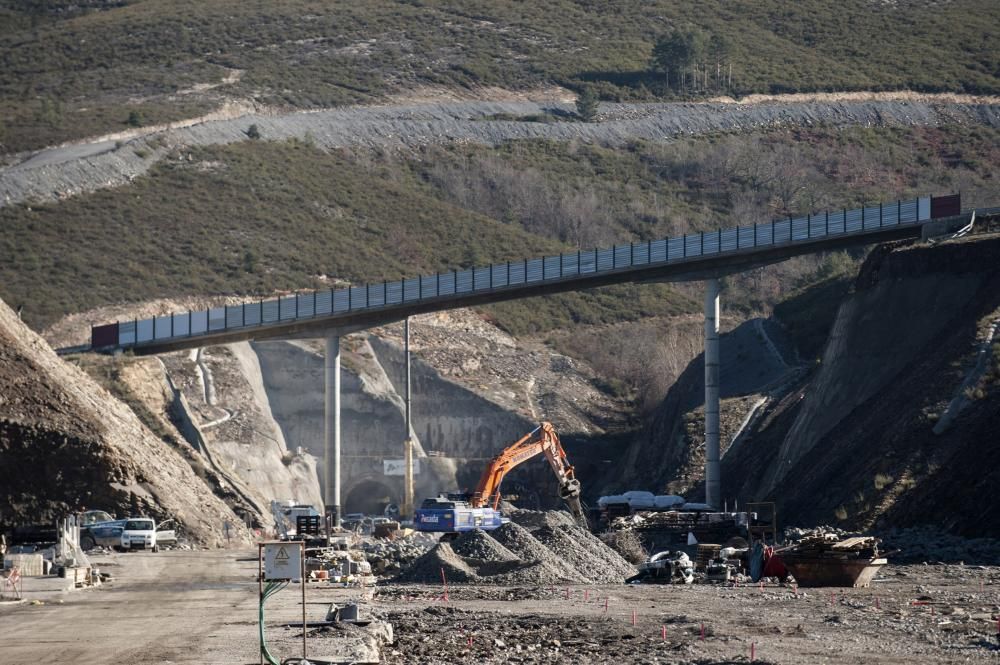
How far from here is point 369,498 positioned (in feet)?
314

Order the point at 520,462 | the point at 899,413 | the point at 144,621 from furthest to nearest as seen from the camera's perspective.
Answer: the point at 520,462 < the point at 899,413 < the point at 144,621

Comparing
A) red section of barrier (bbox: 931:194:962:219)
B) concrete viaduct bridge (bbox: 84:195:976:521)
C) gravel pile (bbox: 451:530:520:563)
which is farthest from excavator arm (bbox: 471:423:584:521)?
red section of barrier (bbox: 931:194:962:219)

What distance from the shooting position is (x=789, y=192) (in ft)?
528

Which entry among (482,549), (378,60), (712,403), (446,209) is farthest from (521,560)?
(378,60)

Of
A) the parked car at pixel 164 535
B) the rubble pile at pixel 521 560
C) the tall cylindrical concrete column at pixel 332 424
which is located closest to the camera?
the rubble pile at pixel 521 560

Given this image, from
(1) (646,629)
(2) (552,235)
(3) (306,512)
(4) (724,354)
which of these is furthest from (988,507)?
(2) (552,235)

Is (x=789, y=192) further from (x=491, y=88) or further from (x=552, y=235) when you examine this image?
(x=491, y=88)

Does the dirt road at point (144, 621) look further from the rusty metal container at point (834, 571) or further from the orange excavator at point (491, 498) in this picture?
the orange excavator at point (491, 498)

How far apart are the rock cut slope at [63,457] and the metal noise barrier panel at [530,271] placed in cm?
1790

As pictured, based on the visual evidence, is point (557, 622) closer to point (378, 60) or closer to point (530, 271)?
point (530, 271)

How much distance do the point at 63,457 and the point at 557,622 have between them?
3231cm

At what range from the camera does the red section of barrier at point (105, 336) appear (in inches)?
3344

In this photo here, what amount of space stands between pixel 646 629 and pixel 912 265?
43.7 metres

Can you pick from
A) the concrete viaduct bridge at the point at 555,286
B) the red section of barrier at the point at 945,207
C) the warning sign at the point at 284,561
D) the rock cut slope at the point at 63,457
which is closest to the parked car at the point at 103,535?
the rock cut slope at the point at 63,457
